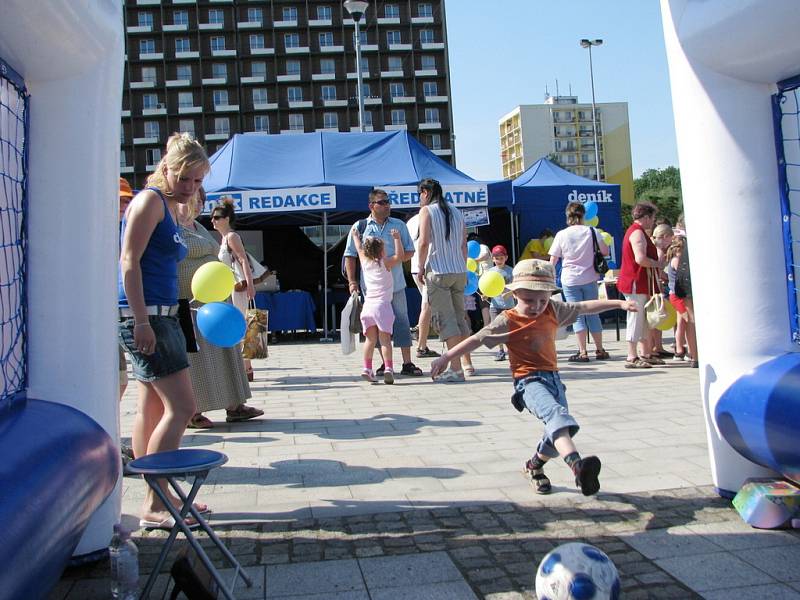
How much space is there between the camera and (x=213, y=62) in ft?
271

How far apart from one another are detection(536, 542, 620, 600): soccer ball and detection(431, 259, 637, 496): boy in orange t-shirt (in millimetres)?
1266

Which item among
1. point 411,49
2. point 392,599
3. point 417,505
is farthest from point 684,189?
point 411,49

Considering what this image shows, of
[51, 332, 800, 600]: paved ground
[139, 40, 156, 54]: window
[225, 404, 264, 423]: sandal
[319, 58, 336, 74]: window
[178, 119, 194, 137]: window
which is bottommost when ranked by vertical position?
[51, 332, 800, 600]: paved ground

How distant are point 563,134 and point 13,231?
533 feet

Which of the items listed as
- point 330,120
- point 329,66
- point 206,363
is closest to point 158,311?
point 206,363

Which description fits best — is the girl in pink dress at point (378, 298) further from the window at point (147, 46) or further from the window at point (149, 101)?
the window at point (147, 46)

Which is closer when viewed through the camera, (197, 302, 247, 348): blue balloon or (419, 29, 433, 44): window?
(197, 302, 247, 348): blue balloon

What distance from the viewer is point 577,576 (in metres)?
2.41

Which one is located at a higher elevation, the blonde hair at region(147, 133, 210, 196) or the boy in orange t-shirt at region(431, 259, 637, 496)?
the blonde hair at region(147, 133, 210, 196)

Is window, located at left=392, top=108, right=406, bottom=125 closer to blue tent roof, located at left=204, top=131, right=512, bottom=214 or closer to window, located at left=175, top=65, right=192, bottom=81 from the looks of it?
window, located at left=175, top=65, right=192, bottom=81

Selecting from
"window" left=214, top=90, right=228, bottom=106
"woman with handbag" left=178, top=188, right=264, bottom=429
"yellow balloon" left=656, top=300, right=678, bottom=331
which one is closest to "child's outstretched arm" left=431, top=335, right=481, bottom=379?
"woman with handbag" left=178, top=188, right=264, bottom=429

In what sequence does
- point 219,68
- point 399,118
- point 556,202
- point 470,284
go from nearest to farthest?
1. point 470,284
2. point 556,202
3. point 399,118
4. point 219,68

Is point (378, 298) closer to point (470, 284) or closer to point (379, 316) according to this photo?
point (379, 316)

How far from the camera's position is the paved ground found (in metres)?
2.84
